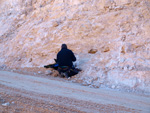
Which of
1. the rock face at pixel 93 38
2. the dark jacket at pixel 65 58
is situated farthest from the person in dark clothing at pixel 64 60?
the rock face at pixel 93 38

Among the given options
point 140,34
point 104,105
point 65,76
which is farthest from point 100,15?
point 104,105

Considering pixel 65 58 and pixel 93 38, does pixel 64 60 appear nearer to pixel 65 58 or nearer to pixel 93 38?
pixel 65 58

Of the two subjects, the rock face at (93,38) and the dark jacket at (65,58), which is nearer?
the rock face at (93,38)

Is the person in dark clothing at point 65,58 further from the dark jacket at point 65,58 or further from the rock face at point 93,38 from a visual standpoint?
the rock face at point 93,38

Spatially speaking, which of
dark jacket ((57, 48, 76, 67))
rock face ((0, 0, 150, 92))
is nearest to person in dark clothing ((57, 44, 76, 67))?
dark jacket ((57, 48, 76, 67))

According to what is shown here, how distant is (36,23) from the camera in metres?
10.2

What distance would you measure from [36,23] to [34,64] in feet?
10.8

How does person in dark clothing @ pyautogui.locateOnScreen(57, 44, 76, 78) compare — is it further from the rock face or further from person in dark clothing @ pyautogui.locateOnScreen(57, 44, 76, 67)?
the rock face

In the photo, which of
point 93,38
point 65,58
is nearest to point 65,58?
point 65,58

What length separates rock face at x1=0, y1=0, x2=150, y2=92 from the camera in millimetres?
5768

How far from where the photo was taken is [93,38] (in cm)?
777

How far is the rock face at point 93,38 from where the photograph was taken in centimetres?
577

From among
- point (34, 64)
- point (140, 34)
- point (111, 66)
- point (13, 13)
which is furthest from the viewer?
point (13, 13)

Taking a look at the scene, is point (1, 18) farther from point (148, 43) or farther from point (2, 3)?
point (148, 43)
